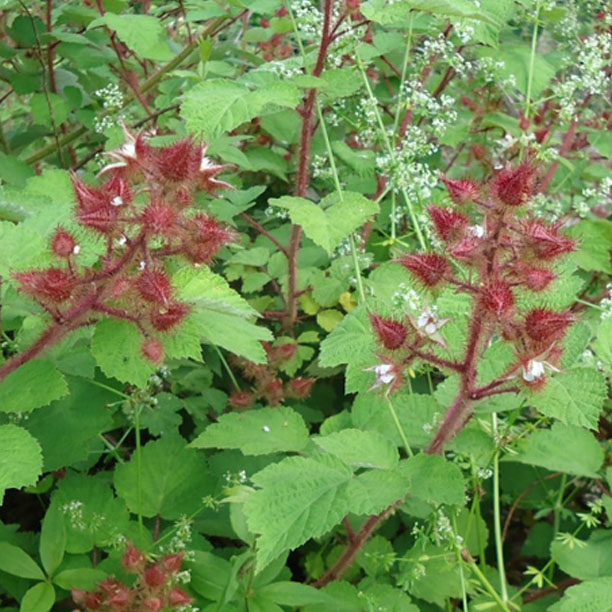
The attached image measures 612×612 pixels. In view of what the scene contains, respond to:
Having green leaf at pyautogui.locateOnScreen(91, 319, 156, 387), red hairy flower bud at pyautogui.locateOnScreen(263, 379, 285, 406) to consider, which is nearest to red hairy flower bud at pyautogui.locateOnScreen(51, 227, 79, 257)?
green leaf at pyautogui.locateOnScreen(91, 319, 156, 387)

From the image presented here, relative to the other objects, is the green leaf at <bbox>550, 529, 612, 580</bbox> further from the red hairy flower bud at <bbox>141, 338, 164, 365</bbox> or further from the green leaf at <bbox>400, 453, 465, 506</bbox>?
the red hairy flower bud at <bbox>141, 338, 164, 365</bbox>

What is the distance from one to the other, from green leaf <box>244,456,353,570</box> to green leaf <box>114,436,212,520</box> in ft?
1.31

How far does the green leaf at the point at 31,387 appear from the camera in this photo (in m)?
1.30

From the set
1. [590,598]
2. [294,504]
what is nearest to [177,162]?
[294,504]

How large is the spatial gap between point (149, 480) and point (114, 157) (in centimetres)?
67

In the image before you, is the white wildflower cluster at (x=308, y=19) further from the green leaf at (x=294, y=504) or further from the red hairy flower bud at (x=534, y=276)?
the green leaf at (x=294, y=504)

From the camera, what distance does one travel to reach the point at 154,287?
1195 mm

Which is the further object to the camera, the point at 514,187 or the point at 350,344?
the point at 350,344

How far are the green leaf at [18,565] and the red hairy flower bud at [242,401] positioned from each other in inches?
22.4

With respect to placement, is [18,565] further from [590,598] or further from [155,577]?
[590,598]

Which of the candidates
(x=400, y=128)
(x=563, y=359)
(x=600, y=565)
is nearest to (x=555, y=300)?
(x=563, y=359)

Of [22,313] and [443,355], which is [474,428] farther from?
[22,313]

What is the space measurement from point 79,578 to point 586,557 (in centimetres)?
93

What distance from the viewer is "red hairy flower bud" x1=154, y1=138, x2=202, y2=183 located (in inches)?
47.7
